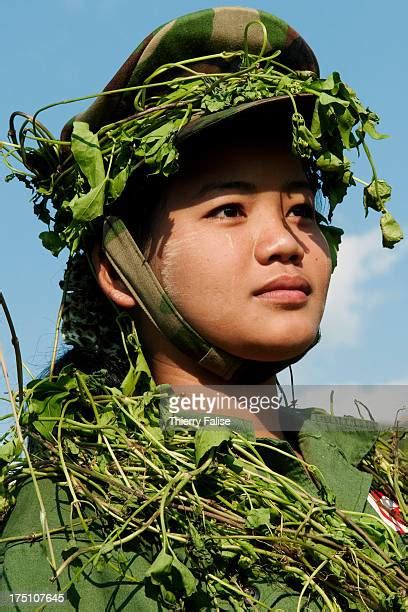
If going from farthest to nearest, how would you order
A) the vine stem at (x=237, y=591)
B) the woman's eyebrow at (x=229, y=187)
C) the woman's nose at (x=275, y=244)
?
1. the woman's eyebrow at (x=229, y=187)
2. the woman's nose at (x=275, y=244)
3. the vine stem at (x=237, y=591)

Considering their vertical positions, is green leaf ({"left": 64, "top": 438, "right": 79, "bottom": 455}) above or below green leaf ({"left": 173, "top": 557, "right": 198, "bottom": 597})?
above

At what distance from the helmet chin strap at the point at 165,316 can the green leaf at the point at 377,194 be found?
1.28 ft

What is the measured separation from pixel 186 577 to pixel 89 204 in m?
1.02

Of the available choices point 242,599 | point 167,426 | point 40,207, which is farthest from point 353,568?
point 40,207

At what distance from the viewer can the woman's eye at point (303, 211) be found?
298cm

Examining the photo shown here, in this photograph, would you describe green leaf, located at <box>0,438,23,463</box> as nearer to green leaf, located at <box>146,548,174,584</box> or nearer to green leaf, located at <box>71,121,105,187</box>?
green leaf, located at <box>146,548,174,584</box>

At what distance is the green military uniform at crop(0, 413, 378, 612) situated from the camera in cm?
243

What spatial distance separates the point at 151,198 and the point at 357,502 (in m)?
0.96

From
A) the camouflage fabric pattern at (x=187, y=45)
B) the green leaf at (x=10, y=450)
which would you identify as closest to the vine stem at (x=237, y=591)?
the green leaf at (x=10, y=450)

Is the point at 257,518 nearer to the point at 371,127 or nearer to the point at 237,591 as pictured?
the point at 237,591

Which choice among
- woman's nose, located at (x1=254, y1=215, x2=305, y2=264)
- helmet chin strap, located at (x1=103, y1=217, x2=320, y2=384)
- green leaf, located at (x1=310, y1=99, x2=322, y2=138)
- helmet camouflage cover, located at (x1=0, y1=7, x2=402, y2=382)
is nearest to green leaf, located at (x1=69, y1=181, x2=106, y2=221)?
helmet camouflage cover, located at (x1=0, y1=7, x2=402, y2=382)

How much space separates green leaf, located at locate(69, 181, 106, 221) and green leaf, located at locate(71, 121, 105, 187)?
2 centimetres

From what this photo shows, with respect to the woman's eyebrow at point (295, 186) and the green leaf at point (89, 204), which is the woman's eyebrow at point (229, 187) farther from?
the green leaf at point (89, 204)

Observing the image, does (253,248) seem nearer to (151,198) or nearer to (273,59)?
(151,198)
